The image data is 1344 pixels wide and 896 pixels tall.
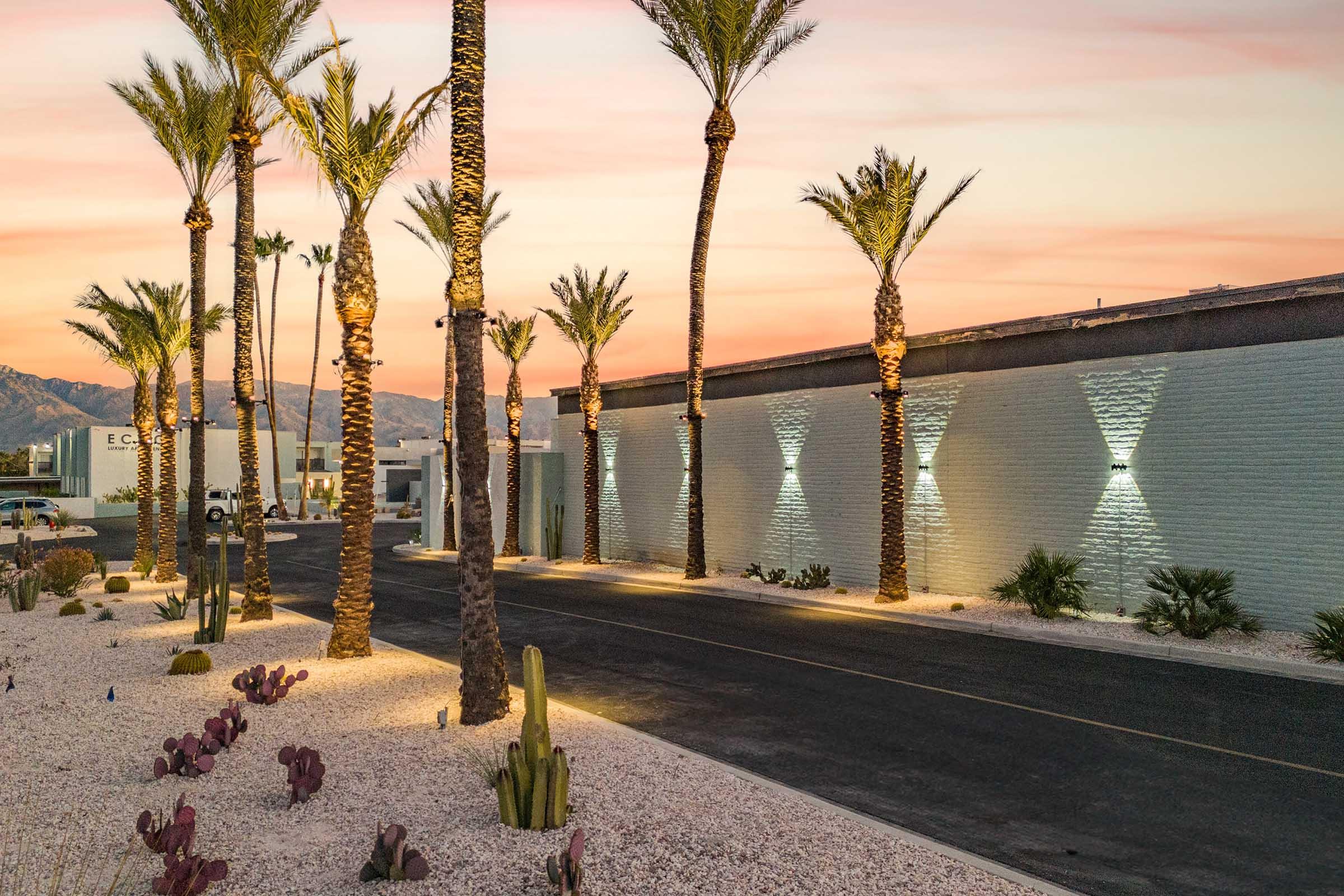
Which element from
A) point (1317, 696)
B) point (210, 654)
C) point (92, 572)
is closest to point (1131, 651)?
point (1317, 696)

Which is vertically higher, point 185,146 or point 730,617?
point 185,146

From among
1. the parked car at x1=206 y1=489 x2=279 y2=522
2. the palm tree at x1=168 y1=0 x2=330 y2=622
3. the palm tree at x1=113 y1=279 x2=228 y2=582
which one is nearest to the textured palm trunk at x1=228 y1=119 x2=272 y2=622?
the palm tree at x1=168 y1=0 x2=330 y2=622

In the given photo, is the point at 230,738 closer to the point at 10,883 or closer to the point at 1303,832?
the point at 10,883

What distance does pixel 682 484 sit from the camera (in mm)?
29078

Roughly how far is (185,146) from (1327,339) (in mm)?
23705

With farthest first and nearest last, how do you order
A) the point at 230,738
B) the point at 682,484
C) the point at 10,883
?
the point at 682,484 < the point at 230,738 < the point at 10,883

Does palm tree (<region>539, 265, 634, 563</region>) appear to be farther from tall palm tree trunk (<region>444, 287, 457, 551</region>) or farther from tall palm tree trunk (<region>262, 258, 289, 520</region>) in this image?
tall palm tree trunk (<region>262, 258, 289, 520</region>)

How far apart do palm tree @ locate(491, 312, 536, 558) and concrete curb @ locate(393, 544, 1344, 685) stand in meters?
9.65

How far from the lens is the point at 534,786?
7113 millimetres

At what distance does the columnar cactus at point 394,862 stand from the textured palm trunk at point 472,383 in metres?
4.13

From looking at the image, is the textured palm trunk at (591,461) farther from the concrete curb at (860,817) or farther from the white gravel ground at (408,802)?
the concrete curb at (860,817)

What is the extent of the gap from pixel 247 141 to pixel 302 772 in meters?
15.8

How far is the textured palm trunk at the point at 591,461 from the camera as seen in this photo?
30391 mm

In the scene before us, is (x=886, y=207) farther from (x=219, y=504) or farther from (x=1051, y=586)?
(x=219, y=504)
